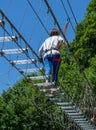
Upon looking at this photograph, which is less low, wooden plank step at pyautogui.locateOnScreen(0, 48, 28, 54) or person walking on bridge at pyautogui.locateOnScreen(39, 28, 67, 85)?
person walking on bridge at pyautogui.locateOnScreen(39, 28, 67, 85)

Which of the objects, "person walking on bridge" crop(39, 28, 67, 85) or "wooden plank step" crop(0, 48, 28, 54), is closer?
"wooden plank step" crop(0, 48, 28, 54)

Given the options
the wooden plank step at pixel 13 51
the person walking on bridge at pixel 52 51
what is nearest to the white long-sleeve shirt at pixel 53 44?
the person walking on bridge at pixel 52 51

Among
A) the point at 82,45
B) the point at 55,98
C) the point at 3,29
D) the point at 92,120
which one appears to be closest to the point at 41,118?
the point at 82,45

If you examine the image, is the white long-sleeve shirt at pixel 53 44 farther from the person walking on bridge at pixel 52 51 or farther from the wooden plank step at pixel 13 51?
the wooden plank step at pixel 13 51

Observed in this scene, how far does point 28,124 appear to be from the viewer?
3038cm

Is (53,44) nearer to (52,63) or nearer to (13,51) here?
(52,63)

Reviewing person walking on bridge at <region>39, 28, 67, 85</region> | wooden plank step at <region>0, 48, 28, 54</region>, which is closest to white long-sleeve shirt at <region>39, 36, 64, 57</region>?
person walking on bridge at <region>39, 28, 67, 85</region>

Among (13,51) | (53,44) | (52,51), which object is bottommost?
(13,51)

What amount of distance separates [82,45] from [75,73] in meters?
4.08

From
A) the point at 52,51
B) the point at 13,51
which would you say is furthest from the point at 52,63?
the point at 13,51

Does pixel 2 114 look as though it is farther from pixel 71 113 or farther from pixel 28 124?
pixel 71 113

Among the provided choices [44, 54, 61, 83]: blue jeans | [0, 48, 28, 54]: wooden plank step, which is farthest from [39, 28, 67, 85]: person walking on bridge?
[0, 48, 28, 54]: wooden plank step

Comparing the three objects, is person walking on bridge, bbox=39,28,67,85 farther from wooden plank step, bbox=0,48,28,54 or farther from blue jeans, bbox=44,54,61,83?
wooden plank step, bbox=0,48,28,54

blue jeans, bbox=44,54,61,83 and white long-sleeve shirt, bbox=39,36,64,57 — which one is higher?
white long-sleeve shirt, bbox=39,36,64,57
